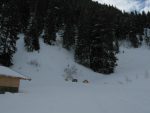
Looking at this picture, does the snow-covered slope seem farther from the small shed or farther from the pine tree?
the pine tree

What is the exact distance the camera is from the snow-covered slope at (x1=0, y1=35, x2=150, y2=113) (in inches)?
695

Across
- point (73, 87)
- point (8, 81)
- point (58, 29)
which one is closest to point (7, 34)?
point (73, 87)

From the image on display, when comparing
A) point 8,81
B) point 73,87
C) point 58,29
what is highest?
point 58,29

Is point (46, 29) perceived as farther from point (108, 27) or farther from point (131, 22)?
point (131, 22)

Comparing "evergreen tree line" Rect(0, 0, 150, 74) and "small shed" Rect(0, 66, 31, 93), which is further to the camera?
"evergreen tree line" Rect(0, 0, 150, 74)

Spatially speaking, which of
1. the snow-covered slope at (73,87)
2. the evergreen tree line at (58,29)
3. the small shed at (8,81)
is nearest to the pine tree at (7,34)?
the evergreen tree line at (58,29)

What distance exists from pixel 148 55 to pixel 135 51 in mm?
6059

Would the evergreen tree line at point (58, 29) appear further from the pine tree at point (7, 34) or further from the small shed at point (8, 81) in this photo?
the small shed at point (8, 81)

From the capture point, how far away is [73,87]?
109 ft

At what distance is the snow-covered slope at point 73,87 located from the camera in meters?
17.6

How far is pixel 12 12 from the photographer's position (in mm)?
45938

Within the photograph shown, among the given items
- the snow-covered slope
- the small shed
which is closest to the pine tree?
the snow-covered slope

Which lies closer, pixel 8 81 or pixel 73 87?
pixel 8 81

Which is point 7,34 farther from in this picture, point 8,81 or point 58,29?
point 58,29
